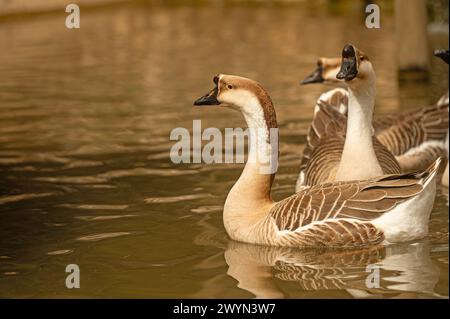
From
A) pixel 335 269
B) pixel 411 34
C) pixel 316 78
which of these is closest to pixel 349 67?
pixel 335 269

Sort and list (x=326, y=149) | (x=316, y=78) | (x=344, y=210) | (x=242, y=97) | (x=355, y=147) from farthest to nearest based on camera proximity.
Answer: (x=316, y=78) < (x=326, y=149) < (x=355, y=147) < (x=242, y=97) < (x=344, y=210)

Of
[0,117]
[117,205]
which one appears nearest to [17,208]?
[117,205]

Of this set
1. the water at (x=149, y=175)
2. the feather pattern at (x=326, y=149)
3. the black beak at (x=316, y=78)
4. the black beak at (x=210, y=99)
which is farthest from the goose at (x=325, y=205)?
the black beak at (x=316, y=78)

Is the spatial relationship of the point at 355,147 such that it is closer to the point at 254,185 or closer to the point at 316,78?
the point at 254,185

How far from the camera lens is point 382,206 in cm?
721

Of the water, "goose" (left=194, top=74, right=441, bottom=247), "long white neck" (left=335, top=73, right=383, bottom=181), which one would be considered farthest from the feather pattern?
"goose" (left=194, top=74, right=441, bottom=247)

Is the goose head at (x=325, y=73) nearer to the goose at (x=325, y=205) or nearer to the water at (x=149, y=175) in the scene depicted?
the water at (x=149, y=175)

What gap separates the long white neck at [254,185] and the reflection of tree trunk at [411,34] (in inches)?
330

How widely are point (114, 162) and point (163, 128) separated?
1.90 m

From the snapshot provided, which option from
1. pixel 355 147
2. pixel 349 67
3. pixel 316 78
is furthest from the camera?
pixel 316 78

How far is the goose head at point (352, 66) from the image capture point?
756 cm

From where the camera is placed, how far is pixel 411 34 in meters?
15.7

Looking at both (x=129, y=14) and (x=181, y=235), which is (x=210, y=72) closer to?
(x=181, y=235)

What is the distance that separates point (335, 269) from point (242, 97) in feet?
4.51
